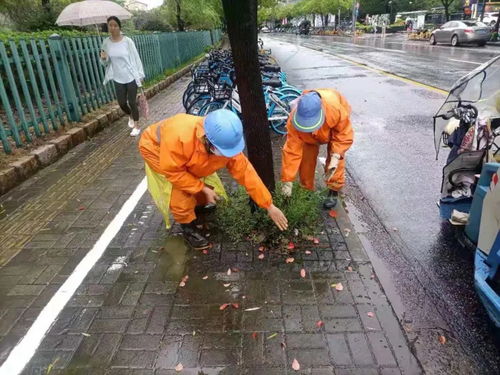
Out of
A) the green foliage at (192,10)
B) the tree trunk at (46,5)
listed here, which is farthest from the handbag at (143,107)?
the green foliage at (192,10)

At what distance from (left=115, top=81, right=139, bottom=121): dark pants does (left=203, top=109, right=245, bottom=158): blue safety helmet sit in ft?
16.2

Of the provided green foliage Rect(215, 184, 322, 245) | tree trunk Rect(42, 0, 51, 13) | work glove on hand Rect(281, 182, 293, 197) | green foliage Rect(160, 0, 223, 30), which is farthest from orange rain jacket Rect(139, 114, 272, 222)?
green foliage Rect(160, 0, 223, 30)

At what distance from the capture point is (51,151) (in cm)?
577

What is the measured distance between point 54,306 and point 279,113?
496cm

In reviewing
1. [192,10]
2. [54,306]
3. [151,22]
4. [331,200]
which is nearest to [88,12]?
[331,200]

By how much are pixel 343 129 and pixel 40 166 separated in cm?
420

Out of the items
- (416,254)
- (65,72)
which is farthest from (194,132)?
(65,72)

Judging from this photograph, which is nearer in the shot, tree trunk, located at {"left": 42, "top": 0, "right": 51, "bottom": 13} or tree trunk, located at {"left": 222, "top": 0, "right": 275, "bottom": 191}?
tree trunk, located at {"left": 222, "top": 0, "right": 275, "bottom": 191}

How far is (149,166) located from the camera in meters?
3.55

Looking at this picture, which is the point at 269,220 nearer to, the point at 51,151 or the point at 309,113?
the point at 309,113

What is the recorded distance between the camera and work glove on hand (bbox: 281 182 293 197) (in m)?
3.71

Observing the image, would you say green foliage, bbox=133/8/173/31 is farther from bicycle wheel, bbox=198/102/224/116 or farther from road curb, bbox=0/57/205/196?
bicycle wheel, bbox=198/102/224/116

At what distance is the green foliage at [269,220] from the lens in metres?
3.51

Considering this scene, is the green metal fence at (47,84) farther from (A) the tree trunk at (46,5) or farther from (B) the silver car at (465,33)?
(B) the silver car at (465,33)
